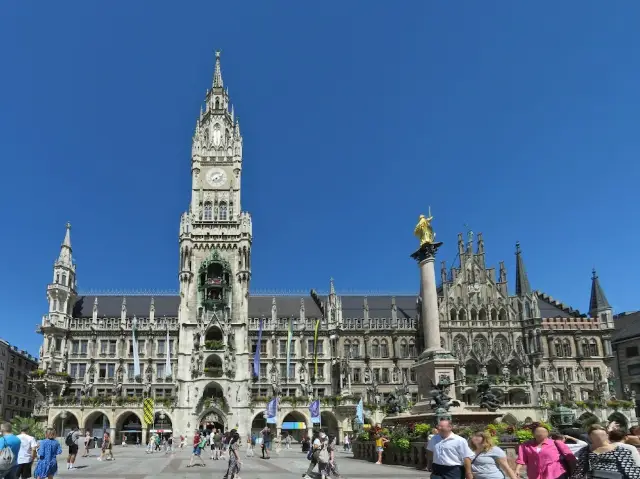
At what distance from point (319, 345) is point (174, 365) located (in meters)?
19.4

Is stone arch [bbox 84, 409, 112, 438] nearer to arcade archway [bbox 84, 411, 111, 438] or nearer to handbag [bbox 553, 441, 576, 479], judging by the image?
arcade archway [bbox 84, 411, 111, 438]

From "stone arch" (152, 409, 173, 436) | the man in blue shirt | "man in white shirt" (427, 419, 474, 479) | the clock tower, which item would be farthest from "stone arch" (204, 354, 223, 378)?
"man in white shirt" (427, 419, 474, 479)

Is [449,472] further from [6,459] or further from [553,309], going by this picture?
[553,309]

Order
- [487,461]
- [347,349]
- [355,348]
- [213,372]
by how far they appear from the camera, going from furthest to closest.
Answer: [355,348] < [347,349] < [213,372] < [487,461]

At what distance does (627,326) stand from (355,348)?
131ft

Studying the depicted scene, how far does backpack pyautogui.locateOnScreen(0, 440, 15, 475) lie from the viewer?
13.1 m

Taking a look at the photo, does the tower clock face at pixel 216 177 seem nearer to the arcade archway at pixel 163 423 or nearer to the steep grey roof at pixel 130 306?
the steep grey roof at pixel 130 306

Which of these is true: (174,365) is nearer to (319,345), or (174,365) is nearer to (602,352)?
Answer: (319,345)

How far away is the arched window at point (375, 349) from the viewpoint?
261ft

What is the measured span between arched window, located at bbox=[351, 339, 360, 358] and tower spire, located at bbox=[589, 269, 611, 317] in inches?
1306

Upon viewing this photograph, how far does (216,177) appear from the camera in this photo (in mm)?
85125

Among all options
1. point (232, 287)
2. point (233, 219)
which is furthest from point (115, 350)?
point (233, 219)

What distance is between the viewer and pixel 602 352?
78.9 m

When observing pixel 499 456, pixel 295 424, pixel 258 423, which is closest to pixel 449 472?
pixel 499 456
